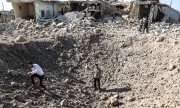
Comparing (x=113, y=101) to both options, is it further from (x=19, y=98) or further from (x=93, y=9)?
(x=93, y=9)

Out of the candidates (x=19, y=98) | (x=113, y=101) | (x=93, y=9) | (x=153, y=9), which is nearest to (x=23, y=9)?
(x=93, y=9)

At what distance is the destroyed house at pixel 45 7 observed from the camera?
27375mm

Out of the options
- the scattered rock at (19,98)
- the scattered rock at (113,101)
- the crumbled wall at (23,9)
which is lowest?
the scattered rock at (113,101)

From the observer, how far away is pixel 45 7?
27641 mm

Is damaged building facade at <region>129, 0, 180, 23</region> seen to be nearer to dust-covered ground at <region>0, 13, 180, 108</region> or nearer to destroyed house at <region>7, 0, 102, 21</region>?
destroyed house at <region>7, 0, 102, 21</region>

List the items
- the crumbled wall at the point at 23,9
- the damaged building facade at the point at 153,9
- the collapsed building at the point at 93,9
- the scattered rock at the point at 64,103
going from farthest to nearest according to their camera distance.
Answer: the crumbled wall at the point at 23,9, the damaged building facade at the point at 153,9, the collapsed building at the point at 93,9, the scattered rock at the point at 64,103

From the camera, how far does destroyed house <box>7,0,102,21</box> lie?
27375 mm

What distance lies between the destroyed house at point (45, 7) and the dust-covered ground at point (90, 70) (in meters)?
9.58

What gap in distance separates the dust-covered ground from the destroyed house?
31.4 ft

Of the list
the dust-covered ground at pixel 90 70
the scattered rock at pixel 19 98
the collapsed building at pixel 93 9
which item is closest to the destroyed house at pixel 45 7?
the collapsed building at pixel 93 9

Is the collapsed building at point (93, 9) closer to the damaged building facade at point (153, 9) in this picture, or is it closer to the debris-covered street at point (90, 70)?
the damaged building facade at point (153, 9)

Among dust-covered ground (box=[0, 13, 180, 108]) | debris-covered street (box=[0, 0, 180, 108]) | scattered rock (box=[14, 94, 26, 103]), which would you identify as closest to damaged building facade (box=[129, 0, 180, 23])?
debris-covered street (box=[0, 0, 180, 108])

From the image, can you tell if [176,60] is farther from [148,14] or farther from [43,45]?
[148,14]

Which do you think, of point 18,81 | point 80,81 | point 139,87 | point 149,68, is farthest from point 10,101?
point 149,68
